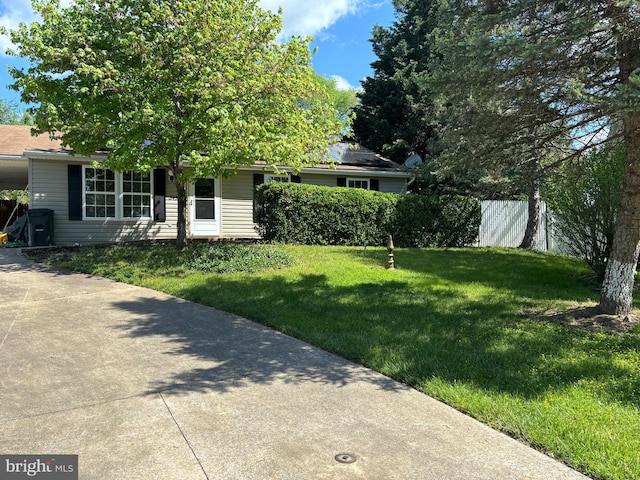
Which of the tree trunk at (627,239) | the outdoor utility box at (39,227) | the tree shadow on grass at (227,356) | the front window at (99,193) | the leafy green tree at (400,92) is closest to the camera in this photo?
the tree shadow on grass at (227,356)

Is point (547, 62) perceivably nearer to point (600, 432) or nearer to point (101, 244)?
point (600, 432)

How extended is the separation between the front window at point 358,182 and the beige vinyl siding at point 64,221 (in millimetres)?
6975

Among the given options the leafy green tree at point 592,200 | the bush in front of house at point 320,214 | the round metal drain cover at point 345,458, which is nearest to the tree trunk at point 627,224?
the leafy green tree at point 592,200

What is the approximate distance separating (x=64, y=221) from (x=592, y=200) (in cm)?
1301

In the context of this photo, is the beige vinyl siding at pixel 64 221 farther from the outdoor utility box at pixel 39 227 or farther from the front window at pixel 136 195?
the outdoor utility box at pixel 39 227

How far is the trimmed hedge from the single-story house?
3.35 feet

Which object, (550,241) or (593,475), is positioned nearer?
(593,475)

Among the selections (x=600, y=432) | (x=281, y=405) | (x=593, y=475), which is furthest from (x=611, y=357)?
(x=281, y=405)

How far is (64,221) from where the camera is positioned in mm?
13242

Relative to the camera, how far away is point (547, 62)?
19.0 feet

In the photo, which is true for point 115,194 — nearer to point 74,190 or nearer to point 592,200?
point 74,190

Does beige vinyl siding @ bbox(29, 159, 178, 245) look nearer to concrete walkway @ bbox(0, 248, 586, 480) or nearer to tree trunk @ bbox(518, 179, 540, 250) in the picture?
concrete walkway @ bbox(0, 248, 586, 480)

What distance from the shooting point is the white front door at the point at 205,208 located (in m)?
14.9

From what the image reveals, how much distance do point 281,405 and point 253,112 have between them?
711 cm
